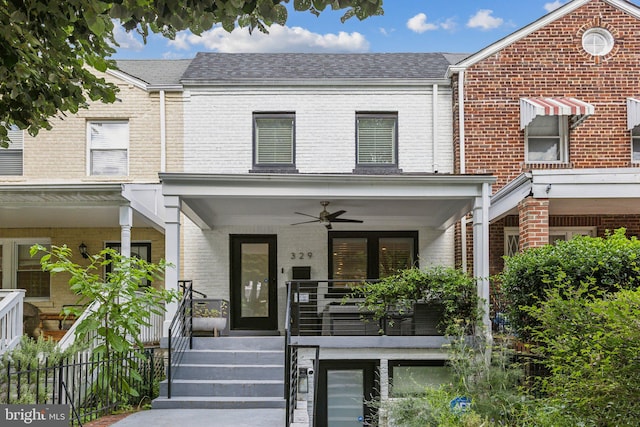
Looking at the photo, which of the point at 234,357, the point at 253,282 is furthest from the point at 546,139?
the point at 234,357

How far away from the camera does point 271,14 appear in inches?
191

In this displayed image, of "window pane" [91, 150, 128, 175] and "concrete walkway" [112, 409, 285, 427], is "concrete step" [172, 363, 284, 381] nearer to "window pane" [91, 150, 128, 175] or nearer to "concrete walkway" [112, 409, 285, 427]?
"concrete walkway" [112, 409, 285, 427]

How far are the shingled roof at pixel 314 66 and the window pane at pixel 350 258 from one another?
11.9 feet

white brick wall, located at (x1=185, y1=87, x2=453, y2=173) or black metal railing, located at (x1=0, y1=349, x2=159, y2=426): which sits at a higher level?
white brick wall, located at (x1=185, y1=87, x2=453, y2=173)

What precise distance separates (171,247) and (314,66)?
6.81 m

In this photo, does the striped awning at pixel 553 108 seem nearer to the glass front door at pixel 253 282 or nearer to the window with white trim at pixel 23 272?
the glass front door at pixel 253 282

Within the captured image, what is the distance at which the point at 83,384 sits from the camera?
9.66 m

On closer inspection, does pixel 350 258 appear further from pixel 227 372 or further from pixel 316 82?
pixel 227 372

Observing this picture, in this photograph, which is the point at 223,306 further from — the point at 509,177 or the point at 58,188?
the point at 509,177

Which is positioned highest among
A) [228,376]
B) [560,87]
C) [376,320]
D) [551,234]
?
[560,87]

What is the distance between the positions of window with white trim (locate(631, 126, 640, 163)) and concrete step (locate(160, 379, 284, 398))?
9121 millimetres

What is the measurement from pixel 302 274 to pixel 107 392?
6.60m

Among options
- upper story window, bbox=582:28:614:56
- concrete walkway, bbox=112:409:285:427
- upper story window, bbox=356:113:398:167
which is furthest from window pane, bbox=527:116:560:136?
concrete walkway, bbox=112:409:285:427

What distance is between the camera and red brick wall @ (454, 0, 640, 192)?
1466 cm
